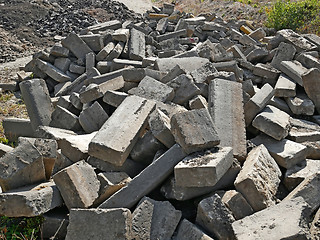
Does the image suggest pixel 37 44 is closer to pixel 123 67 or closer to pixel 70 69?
pixel 70 69

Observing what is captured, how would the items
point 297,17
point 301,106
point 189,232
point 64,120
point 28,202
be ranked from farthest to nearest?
1. point 297,17
2. point 64,120
3. point 301,106
4. point 28,202
5. point 189,232

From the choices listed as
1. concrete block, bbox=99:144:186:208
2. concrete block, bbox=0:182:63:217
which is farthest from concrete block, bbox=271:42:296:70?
concrete block, bbox=0:182:63:217

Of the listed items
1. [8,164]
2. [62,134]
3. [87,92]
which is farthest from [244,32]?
[8,164]

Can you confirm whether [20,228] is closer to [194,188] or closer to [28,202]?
[28,202]

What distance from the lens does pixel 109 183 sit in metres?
4.05

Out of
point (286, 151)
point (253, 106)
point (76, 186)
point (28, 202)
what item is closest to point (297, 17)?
point (253, 106)

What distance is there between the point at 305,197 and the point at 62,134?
3.72m

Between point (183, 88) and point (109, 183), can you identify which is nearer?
point (109, 183)

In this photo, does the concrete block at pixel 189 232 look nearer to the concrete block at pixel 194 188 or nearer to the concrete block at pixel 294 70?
the concrete block at pixel 194 188

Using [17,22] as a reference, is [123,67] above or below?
above

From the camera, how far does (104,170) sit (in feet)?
14.6

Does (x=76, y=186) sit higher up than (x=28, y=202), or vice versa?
(x=76, y=186)

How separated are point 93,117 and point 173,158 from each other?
2039 mm

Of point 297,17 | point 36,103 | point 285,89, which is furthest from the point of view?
point 297,17
